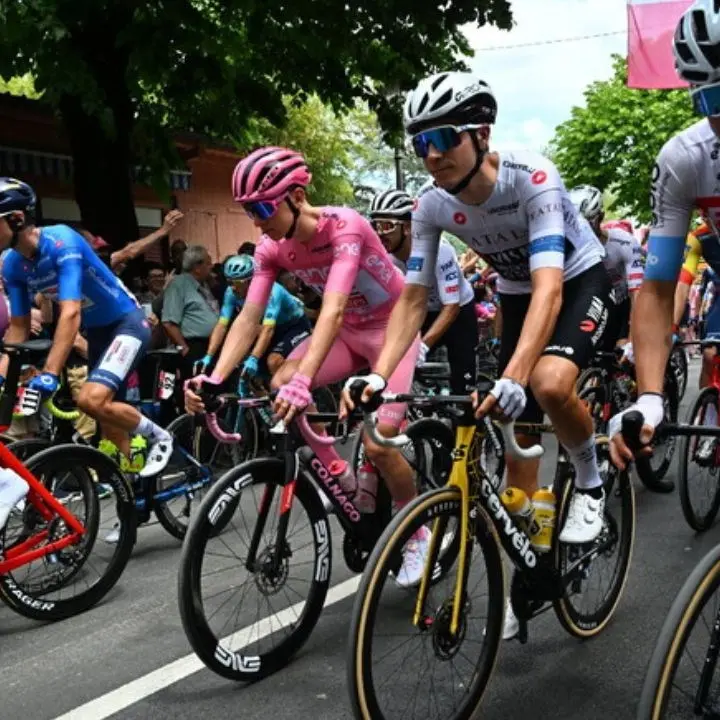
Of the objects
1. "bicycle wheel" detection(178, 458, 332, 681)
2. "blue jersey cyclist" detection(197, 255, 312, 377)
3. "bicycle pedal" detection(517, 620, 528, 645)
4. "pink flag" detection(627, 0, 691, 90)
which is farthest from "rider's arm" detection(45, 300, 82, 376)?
"pink flag" detection(627, 0, 691, 90)

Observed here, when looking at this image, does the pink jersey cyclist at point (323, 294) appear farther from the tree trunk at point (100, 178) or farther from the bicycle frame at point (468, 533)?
the tree trunk at point (100, 178)

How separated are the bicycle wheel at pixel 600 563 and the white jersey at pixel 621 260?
3319mm

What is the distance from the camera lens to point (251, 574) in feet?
12.3

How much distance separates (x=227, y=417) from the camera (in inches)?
280

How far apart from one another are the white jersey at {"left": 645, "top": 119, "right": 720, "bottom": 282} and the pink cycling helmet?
5.60 feet

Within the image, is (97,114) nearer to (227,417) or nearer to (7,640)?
(227,417)

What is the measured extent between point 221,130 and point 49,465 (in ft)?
24.0

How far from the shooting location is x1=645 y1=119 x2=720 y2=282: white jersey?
116 inches

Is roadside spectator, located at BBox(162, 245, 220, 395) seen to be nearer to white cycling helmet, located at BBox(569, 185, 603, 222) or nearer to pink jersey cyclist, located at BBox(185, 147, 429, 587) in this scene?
white cycling helmet, located at BBox(569, 185, 603, 222)

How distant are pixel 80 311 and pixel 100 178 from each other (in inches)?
239

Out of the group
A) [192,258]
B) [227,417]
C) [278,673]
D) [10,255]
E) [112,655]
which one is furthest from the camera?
[192,258]

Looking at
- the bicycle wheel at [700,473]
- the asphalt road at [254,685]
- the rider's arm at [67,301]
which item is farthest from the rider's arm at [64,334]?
the bicycle wheel at [700,473]

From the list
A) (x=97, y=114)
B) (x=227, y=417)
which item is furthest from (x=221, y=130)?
(x=227, y=417)

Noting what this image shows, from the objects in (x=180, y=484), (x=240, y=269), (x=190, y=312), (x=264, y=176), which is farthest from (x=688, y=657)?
(x=190, y=312)
